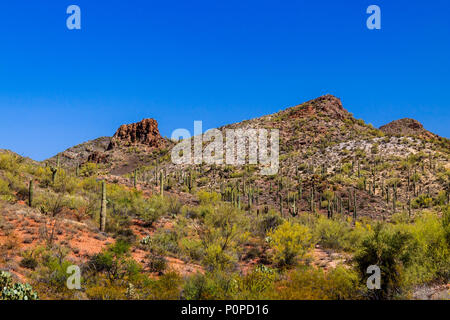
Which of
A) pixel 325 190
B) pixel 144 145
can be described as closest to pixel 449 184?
pixel 325 190

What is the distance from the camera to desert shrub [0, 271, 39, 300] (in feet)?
27.0

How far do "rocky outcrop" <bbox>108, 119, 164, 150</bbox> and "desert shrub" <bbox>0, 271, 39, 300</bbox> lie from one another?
76996mm

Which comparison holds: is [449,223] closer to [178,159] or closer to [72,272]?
[72,272]

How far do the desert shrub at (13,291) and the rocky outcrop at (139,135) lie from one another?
77.0 meters

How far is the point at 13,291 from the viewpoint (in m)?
8.27

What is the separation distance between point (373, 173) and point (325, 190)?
7.86m

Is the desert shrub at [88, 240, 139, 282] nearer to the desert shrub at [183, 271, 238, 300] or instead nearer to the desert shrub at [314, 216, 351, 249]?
the desert shrub at [183, 271, 238, 300]

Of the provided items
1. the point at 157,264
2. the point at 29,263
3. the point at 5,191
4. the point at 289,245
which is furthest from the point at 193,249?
the point at 5,191

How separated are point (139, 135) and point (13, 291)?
8225 centimetres

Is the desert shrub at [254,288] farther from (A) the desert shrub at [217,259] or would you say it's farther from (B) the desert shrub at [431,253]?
(B) the desert shrub at [431,253]

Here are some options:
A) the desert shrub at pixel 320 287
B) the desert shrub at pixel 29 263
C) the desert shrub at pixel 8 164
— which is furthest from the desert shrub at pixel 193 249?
the desert shrub at pixel 8 164

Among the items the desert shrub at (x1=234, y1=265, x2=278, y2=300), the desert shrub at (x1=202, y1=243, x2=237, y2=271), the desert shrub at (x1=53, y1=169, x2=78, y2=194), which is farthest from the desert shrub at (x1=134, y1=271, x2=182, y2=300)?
the desert shrub at (x1=53, y1=169, x2=78, y2=194)
